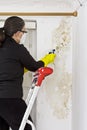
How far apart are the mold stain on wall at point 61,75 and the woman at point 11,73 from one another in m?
0.50

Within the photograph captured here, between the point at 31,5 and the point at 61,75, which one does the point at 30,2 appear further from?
the point at 61,75

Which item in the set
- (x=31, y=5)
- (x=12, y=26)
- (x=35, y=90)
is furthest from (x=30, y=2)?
(x=35, y=90)

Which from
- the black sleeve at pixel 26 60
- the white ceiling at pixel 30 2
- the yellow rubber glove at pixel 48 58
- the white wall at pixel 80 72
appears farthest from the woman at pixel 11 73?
the white ceiling at pixel 30 2

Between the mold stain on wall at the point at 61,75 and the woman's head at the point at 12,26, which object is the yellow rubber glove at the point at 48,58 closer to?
the mold stain on wall at the point at 61,75

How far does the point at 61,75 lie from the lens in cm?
256

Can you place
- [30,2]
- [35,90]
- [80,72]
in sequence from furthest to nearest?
1. [30,2]
2. [80,72]
3. [35,90]

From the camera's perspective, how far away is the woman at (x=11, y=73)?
2.02 meters

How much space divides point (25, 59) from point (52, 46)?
55 centimetres

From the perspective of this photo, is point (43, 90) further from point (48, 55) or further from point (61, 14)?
point (61, 14)

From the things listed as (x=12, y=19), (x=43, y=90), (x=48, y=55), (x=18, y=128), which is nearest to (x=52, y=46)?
(x=48, y=55)

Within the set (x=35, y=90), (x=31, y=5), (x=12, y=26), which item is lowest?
(x=35, y=90)

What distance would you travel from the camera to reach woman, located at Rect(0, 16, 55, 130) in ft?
6.64

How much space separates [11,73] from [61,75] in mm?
651

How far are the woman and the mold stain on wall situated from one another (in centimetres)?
50
